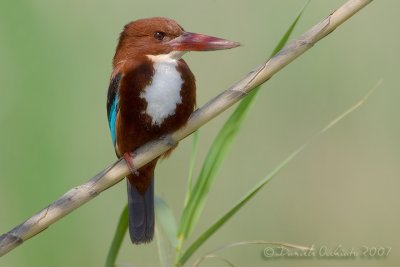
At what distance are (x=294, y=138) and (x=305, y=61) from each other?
11.3 inches

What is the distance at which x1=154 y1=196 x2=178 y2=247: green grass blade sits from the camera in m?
1.95

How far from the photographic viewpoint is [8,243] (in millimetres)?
1694

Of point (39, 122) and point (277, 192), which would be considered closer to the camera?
point (39, 122)

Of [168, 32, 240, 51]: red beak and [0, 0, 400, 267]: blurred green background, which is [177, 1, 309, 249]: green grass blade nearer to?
[168, 32, 240, 51]: red beak

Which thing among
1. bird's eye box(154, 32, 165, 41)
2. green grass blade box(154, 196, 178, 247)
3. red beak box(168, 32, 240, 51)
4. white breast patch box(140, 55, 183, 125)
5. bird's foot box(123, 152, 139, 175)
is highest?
bird's eye box(154, 32, 165, 41)

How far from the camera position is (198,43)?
2.07m

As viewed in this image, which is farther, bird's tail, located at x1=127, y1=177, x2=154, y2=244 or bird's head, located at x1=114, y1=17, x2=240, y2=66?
bird's tail, located at x1=127, y1=177, x2=154, y2=244

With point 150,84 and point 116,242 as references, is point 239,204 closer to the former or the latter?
point 116,242

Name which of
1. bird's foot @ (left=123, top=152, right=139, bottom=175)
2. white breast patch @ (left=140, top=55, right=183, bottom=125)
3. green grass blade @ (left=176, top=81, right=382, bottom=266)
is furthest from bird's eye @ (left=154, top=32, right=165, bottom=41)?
green grass blade @ (left=176, top=81, right=382, bottom=266)

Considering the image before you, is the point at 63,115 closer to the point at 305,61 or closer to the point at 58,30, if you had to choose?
the point at 58,30

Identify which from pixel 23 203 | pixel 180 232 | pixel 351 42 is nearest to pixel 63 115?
pixel 23 203

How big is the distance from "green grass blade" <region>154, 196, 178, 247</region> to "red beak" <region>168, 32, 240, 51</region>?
39cm

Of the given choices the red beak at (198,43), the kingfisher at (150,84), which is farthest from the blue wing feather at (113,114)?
the red beak at (198,43)

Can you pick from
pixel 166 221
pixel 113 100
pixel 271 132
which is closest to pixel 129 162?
pixel 166 221
